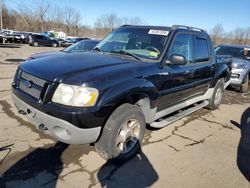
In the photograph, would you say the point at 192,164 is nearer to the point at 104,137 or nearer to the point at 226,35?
the point at 104,137

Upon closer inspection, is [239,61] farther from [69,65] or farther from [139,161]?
[69,65]

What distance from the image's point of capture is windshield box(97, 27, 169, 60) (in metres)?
4.27

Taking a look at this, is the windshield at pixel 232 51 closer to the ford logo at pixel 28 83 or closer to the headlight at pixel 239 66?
the headlight at pixel 239 66

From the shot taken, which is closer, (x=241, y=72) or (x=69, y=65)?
(x=69, y=65)

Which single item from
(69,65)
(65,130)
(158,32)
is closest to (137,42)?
(158,32)

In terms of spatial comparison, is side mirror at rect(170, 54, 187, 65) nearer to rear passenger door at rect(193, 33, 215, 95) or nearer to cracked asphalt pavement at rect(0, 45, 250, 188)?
rear passenger door at rect(193, 33, 215, 95)

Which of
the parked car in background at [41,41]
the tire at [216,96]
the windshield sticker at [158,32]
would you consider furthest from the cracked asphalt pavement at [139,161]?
the parked car in background at [41,41]

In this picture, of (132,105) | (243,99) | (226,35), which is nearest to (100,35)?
(226,35)

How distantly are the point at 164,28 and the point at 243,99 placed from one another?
525cm

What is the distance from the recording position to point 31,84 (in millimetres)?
3420

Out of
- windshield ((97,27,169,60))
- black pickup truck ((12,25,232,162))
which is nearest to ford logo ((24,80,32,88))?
black pickup truck ((12,25,232,162))

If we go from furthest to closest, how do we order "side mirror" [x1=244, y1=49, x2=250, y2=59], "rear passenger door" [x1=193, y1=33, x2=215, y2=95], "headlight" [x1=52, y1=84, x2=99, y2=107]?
"side mirror" [x1=244, y1=49, x2=250, y2=59] → "rear passenger door" [x1=193, y1=33, x2=215, y2=95] → "headlight" [x1=52, y1=84, x2=99, y2=107]

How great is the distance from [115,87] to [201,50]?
299cm

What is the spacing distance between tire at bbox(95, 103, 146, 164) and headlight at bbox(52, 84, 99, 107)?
46cm
